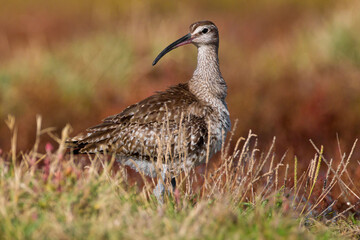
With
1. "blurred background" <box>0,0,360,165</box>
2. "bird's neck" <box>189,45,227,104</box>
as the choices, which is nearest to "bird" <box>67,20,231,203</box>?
"bird's neck" <box>189,45,227,104</box>

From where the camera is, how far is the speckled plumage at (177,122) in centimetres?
718

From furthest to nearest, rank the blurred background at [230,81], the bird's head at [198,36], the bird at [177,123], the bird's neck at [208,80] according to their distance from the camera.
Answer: the blurred background at [230,81] → the bird's head at [198,36] → the bird's neck at [208,80] → the bird at [177,123]

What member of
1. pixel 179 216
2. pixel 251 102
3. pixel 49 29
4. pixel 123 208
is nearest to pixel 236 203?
pixel 179 216

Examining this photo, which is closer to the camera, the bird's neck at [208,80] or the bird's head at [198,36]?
the bird's neck at [208,80]

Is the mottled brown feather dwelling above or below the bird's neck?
below

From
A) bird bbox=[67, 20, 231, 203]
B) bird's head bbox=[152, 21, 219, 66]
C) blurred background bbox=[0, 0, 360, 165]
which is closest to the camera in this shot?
bird bbox=[67, 20, 231, 203]

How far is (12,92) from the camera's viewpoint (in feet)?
41.5

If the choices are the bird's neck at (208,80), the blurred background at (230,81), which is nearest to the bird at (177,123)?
the bird's neck at (208,80)

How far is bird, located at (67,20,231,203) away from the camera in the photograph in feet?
23.5

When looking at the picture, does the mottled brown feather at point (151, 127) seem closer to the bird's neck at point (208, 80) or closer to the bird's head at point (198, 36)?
the bird's neck at point (208, 80)

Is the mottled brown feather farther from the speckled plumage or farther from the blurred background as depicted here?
the blurred background

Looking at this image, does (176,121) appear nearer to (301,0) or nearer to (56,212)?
(56,212)

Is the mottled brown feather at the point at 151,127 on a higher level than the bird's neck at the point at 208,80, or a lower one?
lower

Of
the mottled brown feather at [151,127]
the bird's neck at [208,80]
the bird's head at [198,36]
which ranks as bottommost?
the mottled brown feather at [151,127]
